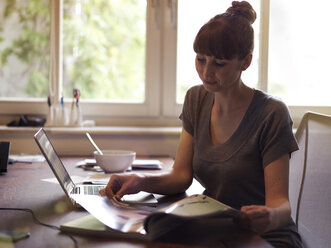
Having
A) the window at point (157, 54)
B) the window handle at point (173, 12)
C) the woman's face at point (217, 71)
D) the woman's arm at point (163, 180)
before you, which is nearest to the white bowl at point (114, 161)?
the woman's arm at point (163, 180)

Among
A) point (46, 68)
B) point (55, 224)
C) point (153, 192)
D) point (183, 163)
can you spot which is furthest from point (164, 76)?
point (55, 224)

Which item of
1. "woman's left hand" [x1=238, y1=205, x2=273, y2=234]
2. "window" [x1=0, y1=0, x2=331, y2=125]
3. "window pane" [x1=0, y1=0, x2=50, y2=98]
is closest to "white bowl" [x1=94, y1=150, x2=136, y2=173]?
"woman's left hand" [x1=238, y1=205, x2=273, y2=234]

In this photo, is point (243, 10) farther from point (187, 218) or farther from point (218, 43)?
point (187, 218)

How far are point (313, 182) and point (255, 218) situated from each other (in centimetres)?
62

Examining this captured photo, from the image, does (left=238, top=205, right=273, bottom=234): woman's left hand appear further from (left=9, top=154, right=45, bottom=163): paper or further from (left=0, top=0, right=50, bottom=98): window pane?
(left=0, top=0, right=50, bottom=98): window pane

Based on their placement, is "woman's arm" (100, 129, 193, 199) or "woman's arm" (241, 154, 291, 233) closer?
"woman's arm" (241, 154, 291, 233)

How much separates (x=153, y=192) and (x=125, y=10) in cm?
200

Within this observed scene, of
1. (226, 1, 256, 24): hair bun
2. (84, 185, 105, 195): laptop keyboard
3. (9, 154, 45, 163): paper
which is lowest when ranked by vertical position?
(9, 154, 45, 163): paper

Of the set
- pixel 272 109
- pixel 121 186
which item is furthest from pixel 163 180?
pixel 272 109

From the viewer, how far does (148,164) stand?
1.75 meters

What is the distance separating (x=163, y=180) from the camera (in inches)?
50.5

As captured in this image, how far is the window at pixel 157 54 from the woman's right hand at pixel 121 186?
1279 mm

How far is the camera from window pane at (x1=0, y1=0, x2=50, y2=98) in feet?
8.34

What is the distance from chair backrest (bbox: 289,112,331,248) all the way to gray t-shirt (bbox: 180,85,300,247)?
0.64ft
